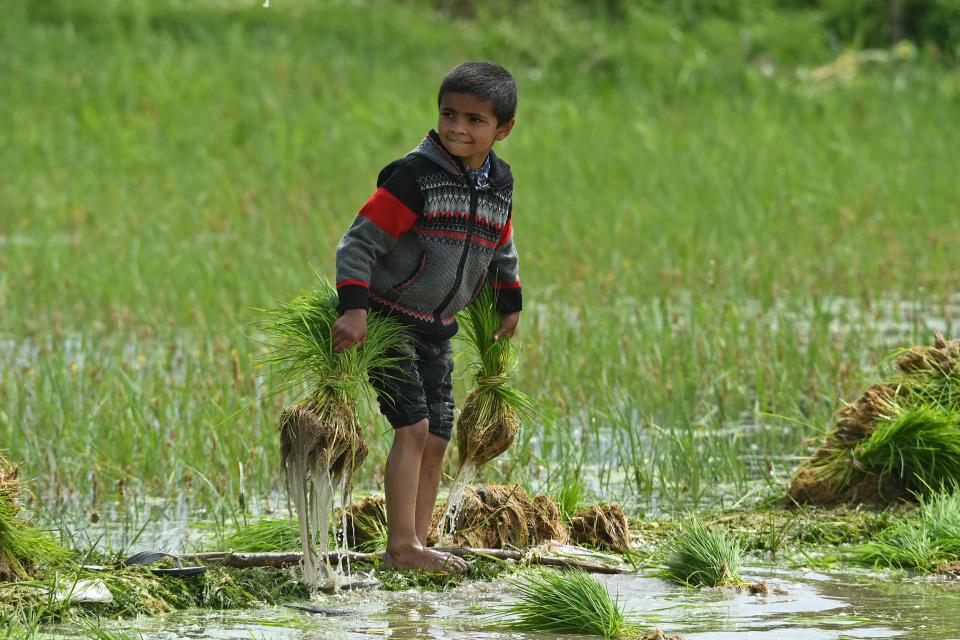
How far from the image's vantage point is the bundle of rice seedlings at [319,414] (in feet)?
14.1

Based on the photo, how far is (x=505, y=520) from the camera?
491 centimetres

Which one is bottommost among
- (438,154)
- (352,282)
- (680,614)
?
(680,614)

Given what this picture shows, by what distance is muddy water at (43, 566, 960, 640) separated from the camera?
12.7 feet

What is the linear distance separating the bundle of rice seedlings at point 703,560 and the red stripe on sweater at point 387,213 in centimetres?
129

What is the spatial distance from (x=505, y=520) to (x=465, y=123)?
1.33 metres

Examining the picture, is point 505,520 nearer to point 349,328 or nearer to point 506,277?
point 506,277

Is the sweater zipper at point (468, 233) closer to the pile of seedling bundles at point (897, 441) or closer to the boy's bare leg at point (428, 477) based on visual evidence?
the boy's bare leg at point (428, 477)

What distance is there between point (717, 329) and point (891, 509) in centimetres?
347

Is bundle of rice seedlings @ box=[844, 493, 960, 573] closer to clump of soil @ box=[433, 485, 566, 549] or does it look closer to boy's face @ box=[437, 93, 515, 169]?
clump of soil @ box=[433, 485, 566, 549]

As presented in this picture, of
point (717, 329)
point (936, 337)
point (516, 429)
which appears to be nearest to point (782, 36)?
point (717, 329)

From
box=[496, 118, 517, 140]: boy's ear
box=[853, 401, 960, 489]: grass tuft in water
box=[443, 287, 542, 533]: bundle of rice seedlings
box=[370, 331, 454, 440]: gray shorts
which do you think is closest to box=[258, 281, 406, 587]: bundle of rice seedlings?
box=[370, 331, 454, 440]: gray shorts

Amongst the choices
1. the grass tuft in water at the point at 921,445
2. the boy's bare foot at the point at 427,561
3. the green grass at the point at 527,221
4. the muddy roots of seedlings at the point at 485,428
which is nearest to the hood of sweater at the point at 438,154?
the muddy roots of seedlings at the point at 485,428

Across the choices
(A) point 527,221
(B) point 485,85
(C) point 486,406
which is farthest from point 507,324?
(A) point 527,221

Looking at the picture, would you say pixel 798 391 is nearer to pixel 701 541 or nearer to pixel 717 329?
pixel 717 329
